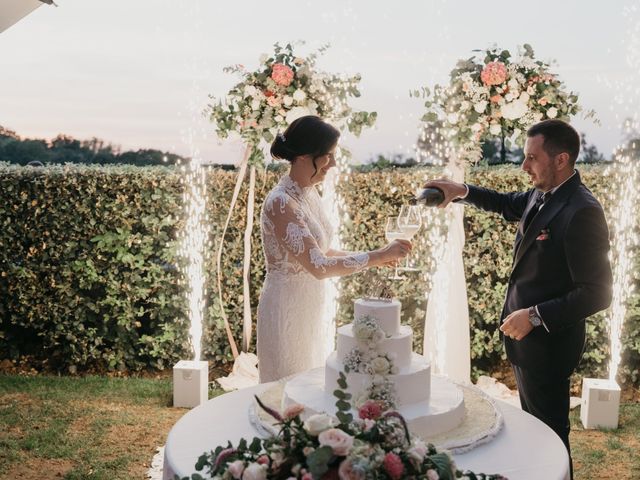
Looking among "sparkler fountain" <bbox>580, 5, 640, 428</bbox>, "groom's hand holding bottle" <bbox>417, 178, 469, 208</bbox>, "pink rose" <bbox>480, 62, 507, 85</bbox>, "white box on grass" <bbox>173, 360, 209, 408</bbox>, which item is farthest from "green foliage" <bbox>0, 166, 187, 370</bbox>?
"sparkler fountain" <bbox>580, 5, 640, 428</bbox>

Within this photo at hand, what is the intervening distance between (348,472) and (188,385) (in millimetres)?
4295

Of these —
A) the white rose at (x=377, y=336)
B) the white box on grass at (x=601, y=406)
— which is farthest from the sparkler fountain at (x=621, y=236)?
the white rose at (x=377, y=336)

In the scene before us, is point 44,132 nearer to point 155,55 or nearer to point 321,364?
point 155,55

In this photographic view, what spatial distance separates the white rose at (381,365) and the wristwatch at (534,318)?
94 cm

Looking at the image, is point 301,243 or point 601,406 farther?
point 601,406

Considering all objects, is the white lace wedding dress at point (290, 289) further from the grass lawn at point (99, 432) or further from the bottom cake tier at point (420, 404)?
the grass lawn at point (99, 432)

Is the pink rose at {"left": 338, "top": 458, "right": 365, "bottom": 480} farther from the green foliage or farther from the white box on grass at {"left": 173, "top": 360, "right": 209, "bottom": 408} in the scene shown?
the green foliage

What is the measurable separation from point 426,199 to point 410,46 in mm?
1927

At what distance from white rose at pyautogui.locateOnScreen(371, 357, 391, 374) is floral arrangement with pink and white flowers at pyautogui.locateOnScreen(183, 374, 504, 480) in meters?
0.77

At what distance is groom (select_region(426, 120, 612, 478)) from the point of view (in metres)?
3.05

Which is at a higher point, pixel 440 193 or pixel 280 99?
pixel 280 99

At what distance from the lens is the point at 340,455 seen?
5.04 ft

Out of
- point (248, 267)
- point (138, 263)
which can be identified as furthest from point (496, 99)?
point (138, 263)

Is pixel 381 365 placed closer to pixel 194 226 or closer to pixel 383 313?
pixel 383 313
